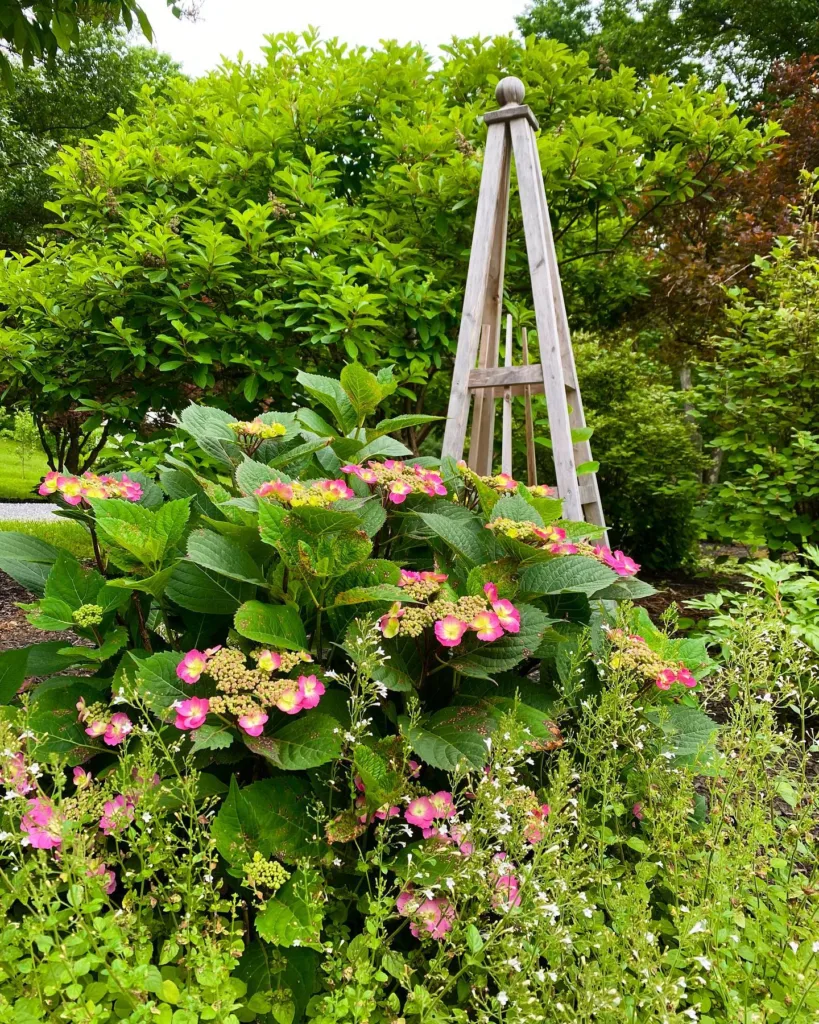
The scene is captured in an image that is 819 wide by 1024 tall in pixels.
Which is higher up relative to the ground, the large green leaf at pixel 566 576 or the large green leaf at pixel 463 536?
the large green leaf at pixel 463 536

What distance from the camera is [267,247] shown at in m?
3.38

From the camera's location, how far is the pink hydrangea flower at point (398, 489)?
1.38 m

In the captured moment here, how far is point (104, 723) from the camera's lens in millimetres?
1131

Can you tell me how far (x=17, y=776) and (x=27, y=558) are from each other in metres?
0.58

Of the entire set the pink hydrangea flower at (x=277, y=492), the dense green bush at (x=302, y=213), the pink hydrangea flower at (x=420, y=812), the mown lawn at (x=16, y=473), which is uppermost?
the dense green bush at (x=302, y=213)

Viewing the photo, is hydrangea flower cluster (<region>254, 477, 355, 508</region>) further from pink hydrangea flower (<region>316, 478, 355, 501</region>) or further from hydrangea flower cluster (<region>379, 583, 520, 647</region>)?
hydrangea flower cluster (<region>379, 583, 520, 647</region>)

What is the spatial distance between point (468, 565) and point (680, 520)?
4517mm

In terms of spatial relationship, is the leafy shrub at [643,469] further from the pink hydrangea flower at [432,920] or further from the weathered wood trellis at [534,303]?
the pink hydrangea flower at [432,920]

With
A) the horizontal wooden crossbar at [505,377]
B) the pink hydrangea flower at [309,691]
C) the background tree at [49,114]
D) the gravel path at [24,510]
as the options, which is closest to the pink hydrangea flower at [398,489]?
the pink hydrangea flower at [309,691]

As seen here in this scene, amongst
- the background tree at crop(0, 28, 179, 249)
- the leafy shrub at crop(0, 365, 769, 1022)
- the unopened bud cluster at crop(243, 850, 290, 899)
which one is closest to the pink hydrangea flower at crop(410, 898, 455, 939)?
the leafy shrub at crop(0, 365, 769, 1022)

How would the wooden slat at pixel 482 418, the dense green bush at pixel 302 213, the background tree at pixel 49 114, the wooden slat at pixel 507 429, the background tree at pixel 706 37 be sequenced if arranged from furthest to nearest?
the background tree at pixel 49 114
the background tree at pixel 706 37
the dense green bush at pixel 302 213
the wooden slat at pixel 482 418
the wooden slat at pixel 507 429

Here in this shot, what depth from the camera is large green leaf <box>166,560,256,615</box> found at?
50.0 inches

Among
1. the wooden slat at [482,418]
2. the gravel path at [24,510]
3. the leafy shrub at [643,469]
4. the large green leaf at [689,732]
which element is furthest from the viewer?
the gravel path at [24,510]

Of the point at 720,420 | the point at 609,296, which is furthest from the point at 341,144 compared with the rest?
the point at 720,420
